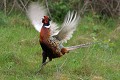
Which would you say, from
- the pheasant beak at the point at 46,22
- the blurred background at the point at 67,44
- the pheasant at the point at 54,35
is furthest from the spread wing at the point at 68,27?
the blurred background at the point at 67,44

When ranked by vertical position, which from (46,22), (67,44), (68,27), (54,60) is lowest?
(67,44)

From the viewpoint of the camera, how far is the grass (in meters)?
6.64

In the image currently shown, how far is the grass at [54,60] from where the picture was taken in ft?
21.8

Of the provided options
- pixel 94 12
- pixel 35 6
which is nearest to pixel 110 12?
pixel 94 12

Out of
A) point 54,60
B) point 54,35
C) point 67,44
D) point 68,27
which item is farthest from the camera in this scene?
point 67,44

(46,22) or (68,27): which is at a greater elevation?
(46,22)

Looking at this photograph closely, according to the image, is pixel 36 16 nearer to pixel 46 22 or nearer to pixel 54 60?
pixel 46 22

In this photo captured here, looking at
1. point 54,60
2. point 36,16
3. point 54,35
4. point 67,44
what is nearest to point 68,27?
point 54,35

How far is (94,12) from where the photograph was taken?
1116cm

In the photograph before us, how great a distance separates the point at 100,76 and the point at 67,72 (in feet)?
1.74

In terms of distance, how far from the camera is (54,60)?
24.7 ft

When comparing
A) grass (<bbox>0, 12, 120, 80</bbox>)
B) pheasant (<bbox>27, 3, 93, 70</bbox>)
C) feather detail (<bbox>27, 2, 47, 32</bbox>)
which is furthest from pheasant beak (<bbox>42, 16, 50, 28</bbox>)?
grass (<bbox>0, 12, 120, 80</bbox>)

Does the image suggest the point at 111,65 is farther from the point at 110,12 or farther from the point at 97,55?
the point at 110,12

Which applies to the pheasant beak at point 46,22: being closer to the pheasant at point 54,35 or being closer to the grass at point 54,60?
the pheasant at point 54,35
